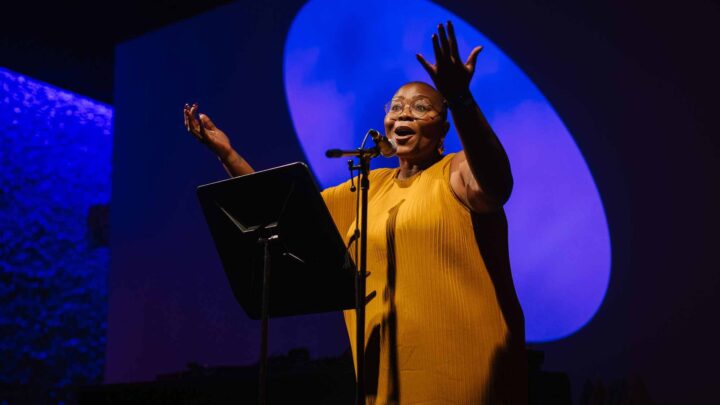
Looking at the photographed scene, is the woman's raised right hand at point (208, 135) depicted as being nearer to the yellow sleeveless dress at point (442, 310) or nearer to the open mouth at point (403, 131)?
the open mouth at point (403, 131)

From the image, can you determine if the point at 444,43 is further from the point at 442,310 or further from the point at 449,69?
the point at 442,310

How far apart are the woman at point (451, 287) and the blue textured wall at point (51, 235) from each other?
4979mm

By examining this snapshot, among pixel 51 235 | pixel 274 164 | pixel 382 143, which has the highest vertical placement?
pixel 274 164

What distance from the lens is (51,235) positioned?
20.9 feet

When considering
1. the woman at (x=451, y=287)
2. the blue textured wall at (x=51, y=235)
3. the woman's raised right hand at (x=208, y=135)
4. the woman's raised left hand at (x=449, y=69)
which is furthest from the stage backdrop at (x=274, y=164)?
the woman's raised left hand at (x=449, y=69)

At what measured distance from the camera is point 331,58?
14.9ft

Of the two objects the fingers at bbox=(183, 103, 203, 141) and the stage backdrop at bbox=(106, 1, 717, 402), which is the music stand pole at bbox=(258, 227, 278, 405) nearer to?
the fingers at bbox=(183, 103, 203, 141)

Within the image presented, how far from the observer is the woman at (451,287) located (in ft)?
5.77

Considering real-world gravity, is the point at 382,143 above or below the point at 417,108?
below

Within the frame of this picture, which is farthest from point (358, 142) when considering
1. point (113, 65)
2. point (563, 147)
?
point (113, 65)

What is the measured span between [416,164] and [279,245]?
1.65ft

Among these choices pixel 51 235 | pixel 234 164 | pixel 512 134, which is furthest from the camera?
pixel 51 235

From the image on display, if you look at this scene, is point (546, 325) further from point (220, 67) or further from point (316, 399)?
point (220, 67)

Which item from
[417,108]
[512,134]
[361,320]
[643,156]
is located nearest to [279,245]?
[361,320]
